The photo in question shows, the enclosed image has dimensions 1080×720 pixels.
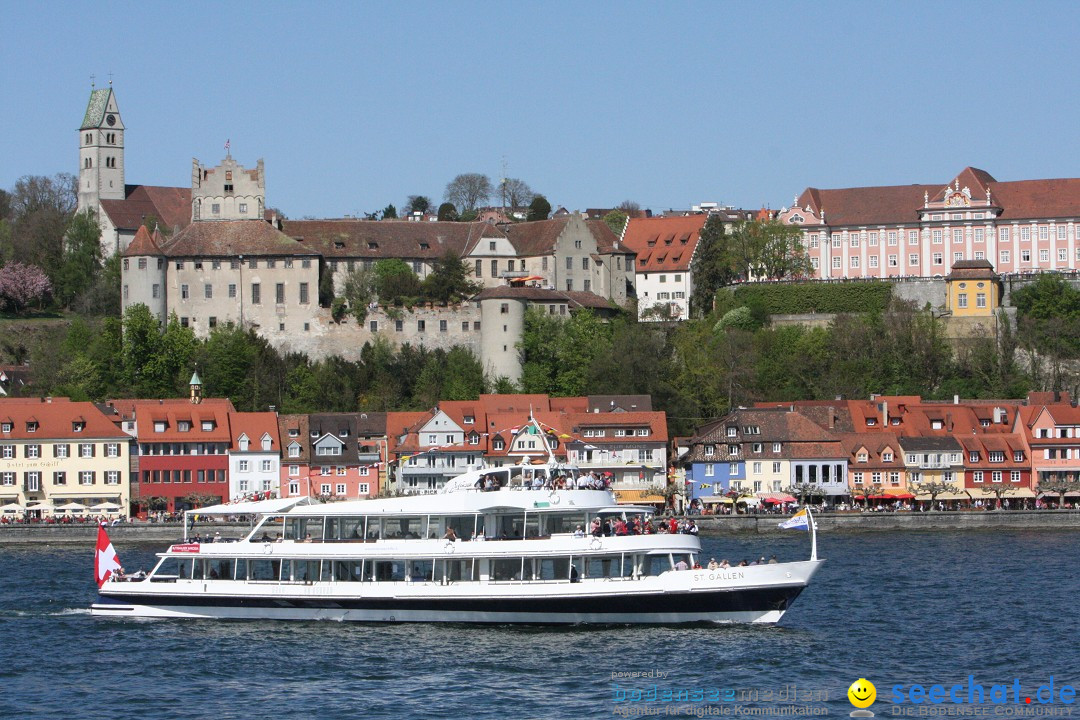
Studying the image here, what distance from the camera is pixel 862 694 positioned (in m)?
39.4

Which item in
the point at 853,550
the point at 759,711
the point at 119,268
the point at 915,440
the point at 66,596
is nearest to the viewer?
the point at 759,711

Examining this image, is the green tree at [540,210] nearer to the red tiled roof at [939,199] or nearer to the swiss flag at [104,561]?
the red tiled roof at [939,199]

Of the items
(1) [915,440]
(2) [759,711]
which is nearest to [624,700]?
(2) [759,711]

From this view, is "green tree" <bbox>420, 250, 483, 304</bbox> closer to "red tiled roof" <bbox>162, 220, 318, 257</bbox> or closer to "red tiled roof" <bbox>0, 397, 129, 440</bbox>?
"red tiled roof" <bbox>162, 220, 318, 257</bbox>

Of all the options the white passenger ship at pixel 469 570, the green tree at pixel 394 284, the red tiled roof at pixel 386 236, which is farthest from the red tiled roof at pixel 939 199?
the white passenger ship at pixel 469 570

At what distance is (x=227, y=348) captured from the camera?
10131 cm

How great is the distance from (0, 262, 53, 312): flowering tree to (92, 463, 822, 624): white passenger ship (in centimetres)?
7321

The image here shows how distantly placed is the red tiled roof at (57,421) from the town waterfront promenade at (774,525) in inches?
235

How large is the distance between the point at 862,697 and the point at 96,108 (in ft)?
360

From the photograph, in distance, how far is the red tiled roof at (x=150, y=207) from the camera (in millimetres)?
127188

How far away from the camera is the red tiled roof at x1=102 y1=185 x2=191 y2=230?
127188mm

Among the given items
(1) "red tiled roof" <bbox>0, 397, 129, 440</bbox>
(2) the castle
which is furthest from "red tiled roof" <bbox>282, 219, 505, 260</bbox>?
(1) "red tiled roof" <bbox>0, 397, 129, 440</bbox>

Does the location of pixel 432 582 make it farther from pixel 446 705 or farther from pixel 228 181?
pixel 228 181

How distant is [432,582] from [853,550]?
26.4m
